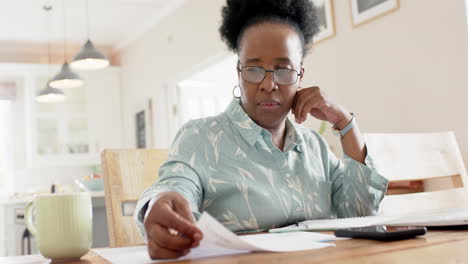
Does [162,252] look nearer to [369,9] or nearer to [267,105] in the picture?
[267,105]

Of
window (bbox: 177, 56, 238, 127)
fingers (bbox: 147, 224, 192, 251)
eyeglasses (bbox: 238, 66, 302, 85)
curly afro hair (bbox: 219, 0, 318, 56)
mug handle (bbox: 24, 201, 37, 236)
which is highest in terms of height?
window (bbox: 177, 56, 238, 127)

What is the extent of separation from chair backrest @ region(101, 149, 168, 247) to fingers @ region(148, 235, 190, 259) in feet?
1.75

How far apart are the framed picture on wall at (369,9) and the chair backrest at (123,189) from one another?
5.89ft

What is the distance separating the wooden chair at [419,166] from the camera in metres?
1.43

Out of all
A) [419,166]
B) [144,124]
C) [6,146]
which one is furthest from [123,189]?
[6,146]

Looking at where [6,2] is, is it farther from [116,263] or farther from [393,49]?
[116,263]

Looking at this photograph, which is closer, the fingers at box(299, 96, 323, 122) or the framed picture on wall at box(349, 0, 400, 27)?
the fingers at box(299, 96, 323, 122)

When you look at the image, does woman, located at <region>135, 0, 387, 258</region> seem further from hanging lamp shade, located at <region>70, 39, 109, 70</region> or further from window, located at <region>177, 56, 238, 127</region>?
window, located at <region>177, 56, 238, 127</region>

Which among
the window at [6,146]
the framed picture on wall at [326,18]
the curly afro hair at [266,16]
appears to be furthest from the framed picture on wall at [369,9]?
the window at [6,146]

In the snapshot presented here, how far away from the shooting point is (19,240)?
3.43m

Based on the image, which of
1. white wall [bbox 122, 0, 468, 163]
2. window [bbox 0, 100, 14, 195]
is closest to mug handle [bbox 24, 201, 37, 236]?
white wall [bbox 122, 0, 468, 163]

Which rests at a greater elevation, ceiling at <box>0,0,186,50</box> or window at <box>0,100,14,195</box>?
ceiling at <box>0,0,186,50</box>

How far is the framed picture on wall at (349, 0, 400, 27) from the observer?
8.51ft

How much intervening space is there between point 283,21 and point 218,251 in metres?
0.70
